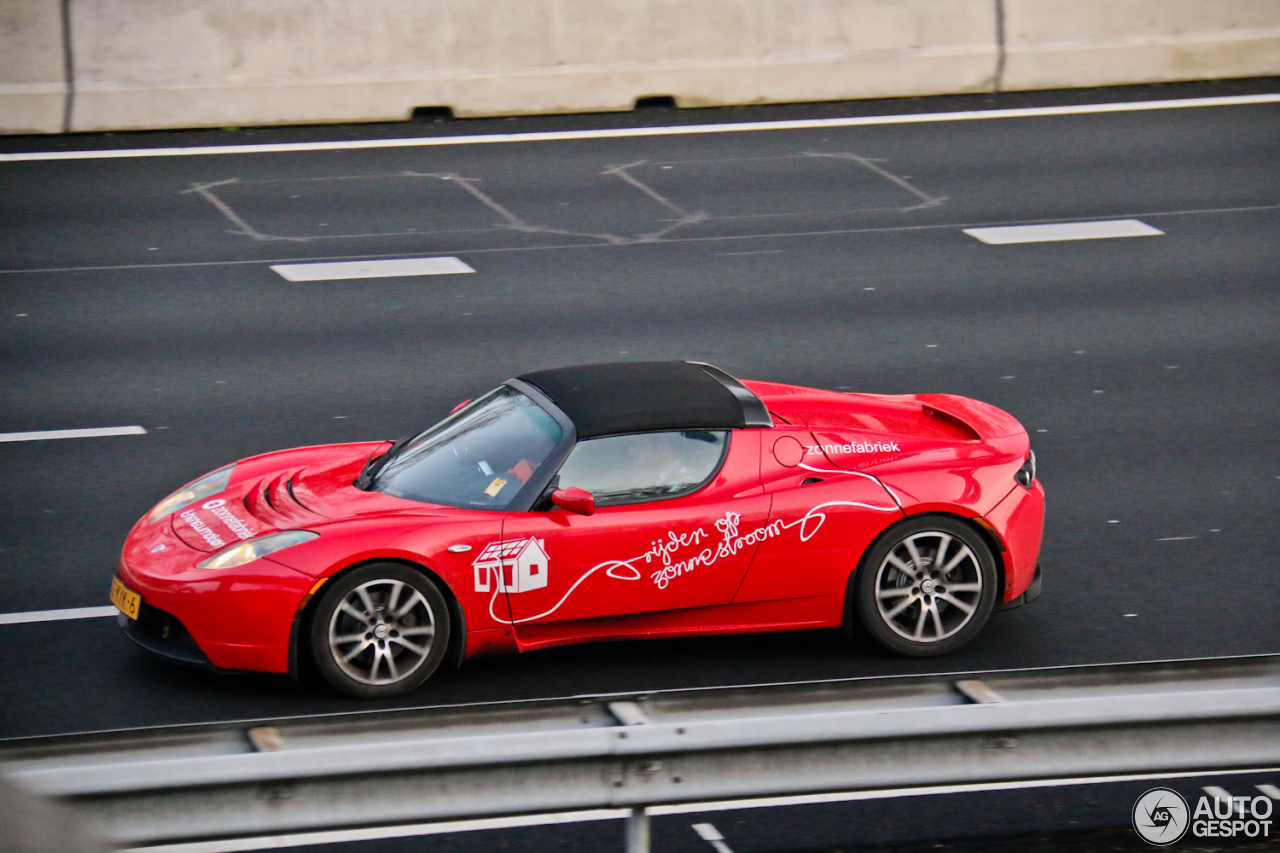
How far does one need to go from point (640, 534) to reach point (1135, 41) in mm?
14795

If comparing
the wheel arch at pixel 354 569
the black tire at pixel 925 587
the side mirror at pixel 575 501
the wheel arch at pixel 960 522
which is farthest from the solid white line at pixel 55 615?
the black tire at pixel 925 587

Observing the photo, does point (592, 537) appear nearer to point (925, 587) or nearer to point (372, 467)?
point (372, 467)

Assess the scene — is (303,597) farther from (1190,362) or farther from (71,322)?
(1190,362)

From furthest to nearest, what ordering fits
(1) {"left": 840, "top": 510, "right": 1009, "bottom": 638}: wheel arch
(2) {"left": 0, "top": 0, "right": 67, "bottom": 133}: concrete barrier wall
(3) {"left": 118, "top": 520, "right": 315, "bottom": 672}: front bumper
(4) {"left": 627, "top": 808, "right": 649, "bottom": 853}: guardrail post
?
(2) {"left": 0, "top": 0, "right": 67, "bottom": 133}: concrete barrier wall → (1) {"left": 840, "top": 510, "right": 1009, "bottom": 638}: wheel arch → (3) {"left": 118, "top": 520, "right": 315, "bottom": 672}: front bumper → (4) {"left": 627, "top": 808, "right": 649, "bottom": 853}: guardrail post

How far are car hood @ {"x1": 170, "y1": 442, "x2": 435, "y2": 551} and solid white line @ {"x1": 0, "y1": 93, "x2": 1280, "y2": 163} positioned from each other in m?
9.46

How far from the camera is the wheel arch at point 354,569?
23.5ft

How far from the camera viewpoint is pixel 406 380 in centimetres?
1172

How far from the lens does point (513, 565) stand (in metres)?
7.36

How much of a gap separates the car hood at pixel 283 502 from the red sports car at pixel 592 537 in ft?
0.05

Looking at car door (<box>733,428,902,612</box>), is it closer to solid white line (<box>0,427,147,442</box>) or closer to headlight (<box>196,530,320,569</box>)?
headlight (<box>196,530,320,569</box>)

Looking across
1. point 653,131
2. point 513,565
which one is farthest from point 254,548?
point 653,131

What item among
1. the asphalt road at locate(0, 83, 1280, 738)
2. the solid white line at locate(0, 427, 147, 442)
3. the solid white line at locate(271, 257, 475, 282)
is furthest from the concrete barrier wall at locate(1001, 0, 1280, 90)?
the solid white line at locate(0, 427, 147, 442)

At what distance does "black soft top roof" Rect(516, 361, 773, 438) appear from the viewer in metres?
7.72

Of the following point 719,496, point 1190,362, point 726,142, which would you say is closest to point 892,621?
point 719,496
